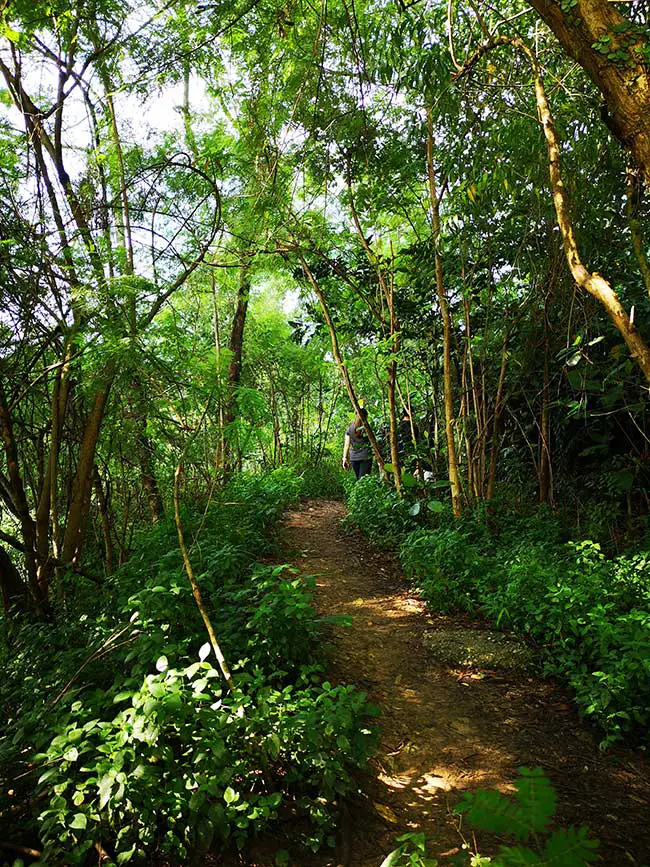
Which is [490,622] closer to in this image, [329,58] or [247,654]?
[247,654]

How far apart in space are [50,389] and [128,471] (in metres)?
1.28

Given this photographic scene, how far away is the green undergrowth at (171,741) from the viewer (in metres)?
1.98

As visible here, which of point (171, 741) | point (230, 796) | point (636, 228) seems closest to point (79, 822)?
point (171, 741)

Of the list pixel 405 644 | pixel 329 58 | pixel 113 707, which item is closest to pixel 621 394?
pixel 405 644

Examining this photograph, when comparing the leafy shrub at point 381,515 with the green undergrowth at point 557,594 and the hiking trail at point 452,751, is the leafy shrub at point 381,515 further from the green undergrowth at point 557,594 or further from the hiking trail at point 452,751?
the hiking trail at point 452,751

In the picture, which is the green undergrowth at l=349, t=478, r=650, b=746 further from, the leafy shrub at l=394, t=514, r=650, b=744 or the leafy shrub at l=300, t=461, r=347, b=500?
the leafy shrub at l=300, t=461, r=347, b=500

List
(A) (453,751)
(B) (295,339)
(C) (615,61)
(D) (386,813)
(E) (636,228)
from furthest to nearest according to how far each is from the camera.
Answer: (B) (295,339) < (E) (636,228) < (A) (453,751) < (D) (386,813) < (C) (615,61)

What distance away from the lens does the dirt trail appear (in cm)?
225

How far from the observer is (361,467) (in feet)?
33.8

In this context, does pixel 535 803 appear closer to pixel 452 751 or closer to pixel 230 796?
pixel 230 796

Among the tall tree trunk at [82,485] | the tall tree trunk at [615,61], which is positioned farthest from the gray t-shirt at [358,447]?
the tall tree trunk at [615,61]

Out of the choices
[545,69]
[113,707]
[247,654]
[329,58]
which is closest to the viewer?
[113,707]

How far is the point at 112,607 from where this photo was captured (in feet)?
12.2

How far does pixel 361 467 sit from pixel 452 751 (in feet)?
24.9
